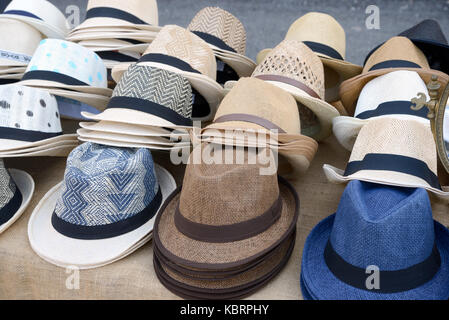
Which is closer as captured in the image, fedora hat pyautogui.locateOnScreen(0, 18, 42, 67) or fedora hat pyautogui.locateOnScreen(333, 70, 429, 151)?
fedora hat pyautogui.locateOnScreen(333, 70, 429, 151)

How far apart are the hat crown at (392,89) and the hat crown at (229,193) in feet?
1.71

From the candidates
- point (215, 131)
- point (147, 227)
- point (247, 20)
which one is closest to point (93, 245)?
point (147, 227)

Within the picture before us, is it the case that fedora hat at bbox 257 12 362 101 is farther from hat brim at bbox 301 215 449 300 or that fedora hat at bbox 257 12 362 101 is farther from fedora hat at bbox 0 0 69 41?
fedora hat at bbox 0 0 69 41

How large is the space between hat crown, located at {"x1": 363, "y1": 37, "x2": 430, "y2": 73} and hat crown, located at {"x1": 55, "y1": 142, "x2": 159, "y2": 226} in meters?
1.07

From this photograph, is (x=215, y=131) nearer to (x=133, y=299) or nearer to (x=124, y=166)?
(x=124, y=166)

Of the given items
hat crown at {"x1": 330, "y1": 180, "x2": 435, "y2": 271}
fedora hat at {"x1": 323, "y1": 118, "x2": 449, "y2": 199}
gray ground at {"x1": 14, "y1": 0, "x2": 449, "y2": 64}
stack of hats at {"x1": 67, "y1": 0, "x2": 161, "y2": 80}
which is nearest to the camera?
hat crown at {"x1": 330, "y1": 180, "x2": 435, "y2": 271}

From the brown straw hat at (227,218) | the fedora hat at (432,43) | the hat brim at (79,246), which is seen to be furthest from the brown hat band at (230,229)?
the fedora hat at (432,43)

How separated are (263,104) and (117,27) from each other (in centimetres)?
107

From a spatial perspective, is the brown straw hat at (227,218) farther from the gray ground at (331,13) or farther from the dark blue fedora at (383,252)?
the gray ground at (331,13)

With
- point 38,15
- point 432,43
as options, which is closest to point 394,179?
point 432,43

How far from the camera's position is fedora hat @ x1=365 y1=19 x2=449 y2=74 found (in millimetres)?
1740

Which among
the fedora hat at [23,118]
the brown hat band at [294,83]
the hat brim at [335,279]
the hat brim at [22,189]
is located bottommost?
the hat brim at [22,189]

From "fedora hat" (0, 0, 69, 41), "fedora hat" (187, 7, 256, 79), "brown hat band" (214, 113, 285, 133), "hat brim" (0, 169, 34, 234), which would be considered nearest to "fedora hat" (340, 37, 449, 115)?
"brown hat band" (214, 113, 285, 133)

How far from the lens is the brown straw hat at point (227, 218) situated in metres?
1.27
